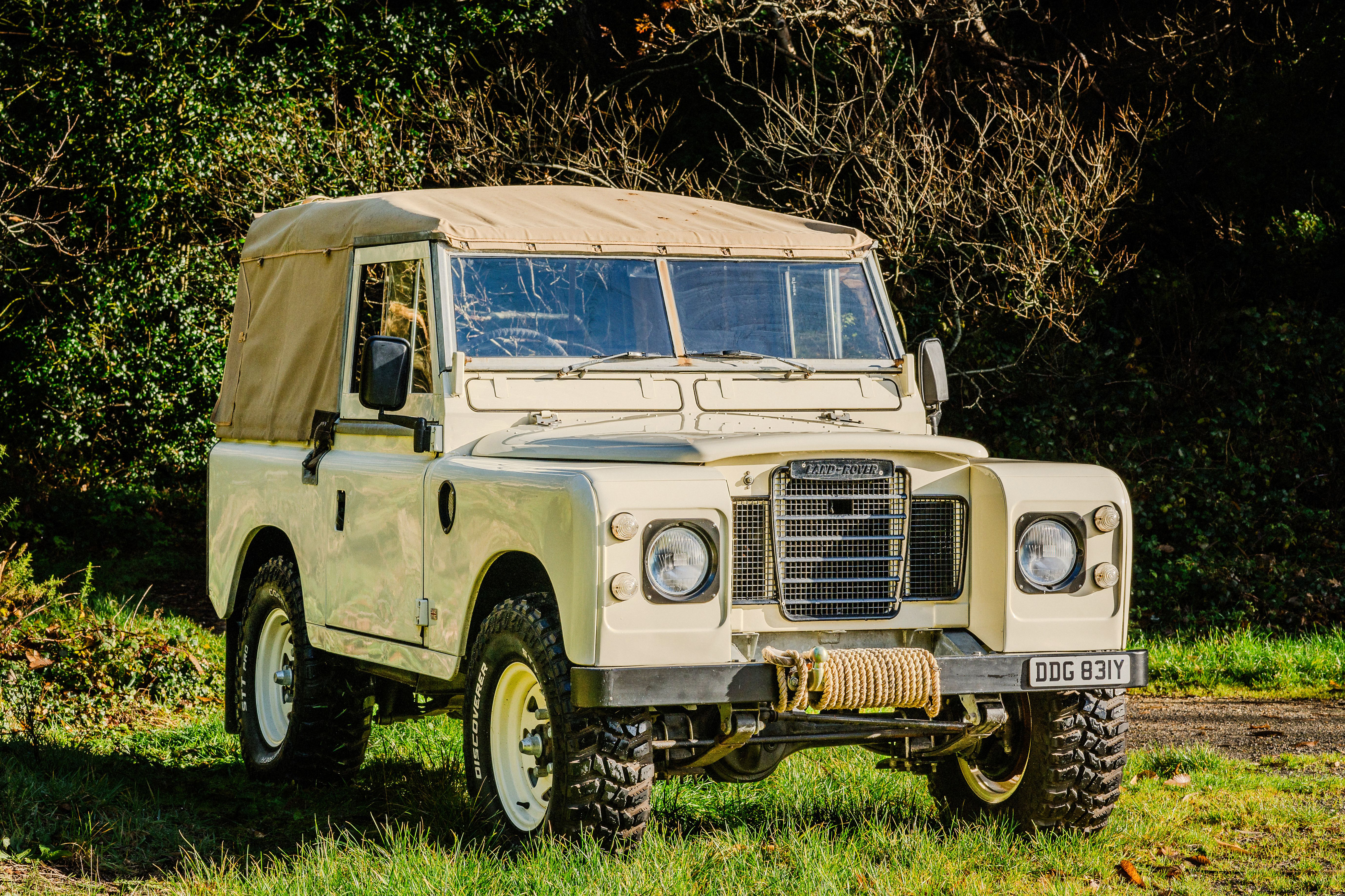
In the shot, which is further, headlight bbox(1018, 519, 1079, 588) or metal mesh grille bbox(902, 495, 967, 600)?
metal mesh grille bbox(902, 495, 967, 600)

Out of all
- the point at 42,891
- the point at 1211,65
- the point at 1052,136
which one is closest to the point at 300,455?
the point at 42,891

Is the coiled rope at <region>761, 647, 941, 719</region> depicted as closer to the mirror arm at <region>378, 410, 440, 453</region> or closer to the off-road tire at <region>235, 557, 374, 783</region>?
the mirror arm at <region>378, 410, 440, 453</region>

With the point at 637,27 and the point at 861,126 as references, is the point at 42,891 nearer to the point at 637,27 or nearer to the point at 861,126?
the point at 861,126

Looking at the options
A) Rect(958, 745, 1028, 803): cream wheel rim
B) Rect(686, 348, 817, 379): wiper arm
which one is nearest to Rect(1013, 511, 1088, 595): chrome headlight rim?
Rect(958, 745, 1028, 803): cream wheel rim

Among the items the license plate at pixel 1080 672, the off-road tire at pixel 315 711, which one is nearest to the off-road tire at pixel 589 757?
the license plate at pixel 1080 672

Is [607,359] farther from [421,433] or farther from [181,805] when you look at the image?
[181,805]

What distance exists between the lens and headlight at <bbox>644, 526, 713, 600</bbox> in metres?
4.90

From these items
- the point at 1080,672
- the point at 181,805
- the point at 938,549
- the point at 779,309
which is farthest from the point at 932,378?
the point at 181,805

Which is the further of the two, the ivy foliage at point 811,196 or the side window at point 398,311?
the ivy foliage at point 811,196

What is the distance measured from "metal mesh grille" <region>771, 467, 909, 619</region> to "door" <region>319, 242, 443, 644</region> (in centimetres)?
152

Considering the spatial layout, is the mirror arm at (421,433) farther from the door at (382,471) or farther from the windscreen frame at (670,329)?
the windscreen frame at (670,329)

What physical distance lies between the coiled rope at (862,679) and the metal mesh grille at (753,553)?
230mm

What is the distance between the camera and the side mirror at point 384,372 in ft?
19.1

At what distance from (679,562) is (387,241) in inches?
93.0
